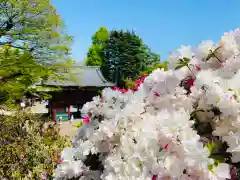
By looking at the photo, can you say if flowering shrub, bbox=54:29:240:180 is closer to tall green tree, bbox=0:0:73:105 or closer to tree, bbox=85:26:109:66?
tall green tree, bbox=0:0:73:105

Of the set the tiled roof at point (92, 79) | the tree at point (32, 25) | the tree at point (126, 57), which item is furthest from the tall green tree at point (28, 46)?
the tree at point (126, 57)

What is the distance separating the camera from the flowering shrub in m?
1.33

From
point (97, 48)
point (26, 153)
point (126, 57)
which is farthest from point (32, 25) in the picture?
point (97, 48)

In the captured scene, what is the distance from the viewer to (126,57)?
128 ft

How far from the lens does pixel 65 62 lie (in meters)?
15.7

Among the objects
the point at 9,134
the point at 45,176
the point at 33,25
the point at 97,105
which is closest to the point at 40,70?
the point at 33,25

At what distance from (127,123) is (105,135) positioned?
0.38ft

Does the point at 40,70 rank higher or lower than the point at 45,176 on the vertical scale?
higher

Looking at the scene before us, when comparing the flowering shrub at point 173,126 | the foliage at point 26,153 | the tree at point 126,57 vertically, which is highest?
the tree at point 126,57

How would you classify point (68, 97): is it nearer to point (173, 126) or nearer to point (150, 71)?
point (150, 71)

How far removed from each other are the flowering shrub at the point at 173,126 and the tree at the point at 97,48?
42840 mm

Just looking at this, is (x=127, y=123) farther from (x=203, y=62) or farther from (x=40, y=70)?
(x=40, y=70)

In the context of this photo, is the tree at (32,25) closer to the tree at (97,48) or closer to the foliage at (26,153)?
the foliage at (26,153)

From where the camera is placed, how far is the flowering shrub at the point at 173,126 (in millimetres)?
1331
